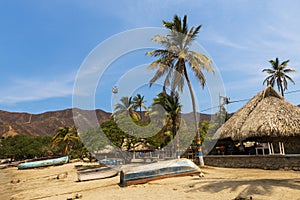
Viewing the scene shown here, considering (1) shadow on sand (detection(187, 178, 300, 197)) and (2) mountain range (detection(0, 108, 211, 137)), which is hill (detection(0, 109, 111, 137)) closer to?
(2) mountain range (detection(0, 108, 211, 137))

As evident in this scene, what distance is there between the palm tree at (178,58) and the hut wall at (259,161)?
2704 mm

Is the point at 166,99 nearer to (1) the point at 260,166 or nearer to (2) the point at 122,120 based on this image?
(2) the point at 122,120

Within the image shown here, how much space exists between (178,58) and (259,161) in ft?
28.3

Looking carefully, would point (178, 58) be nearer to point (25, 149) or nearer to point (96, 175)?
point (96, 175)

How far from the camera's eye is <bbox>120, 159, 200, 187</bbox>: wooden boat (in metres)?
10.8

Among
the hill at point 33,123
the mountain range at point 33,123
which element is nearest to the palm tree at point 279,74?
the mountain range at point 33,123

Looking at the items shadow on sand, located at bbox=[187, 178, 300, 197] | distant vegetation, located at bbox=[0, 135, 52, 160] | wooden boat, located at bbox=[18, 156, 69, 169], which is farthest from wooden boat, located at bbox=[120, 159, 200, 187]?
distant vegetation, located at bbox=[0, 135, 52, 160]

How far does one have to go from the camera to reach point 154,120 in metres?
27.1

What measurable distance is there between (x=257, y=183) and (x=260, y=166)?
6.29 m

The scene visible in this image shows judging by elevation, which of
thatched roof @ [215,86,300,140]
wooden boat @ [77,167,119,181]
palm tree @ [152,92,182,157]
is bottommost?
wooden boat @ [77,167,119,181]

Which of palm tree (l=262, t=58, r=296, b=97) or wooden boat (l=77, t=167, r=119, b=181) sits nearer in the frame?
wooden boat (l=77, t=167, r=119, b=181)

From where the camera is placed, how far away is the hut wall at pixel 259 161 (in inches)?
507

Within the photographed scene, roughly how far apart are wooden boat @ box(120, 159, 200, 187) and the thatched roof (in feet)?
15.5

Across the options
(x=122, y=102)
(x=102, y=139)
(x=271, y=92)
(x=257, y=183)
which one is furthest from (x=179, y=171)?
(x=122, y=102)
